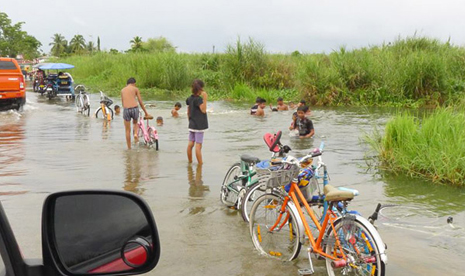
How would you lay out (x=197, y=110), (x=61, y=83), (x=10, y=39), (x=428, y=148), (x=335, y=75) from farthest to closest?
(x=10, y=39), (x=61, y=83), (x=335, y=75), (x=197, y=110), (x=428, y=148)

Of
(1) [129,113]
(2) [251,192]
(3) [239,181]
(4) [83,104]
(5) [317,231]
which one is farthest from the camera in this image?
Answer: (4) [83,104]

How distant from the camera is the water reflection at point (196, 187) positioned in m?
7.53

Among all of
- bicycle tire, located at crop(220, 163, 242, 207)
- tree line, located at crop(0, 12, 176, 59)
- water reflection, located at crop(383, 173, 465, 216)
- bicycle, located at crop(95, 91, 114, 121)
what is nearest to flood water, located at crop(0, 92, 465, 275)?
water reflection, located at crop(383, 173, 465, 216)

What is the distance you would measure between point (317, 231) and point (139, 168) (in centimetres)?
574

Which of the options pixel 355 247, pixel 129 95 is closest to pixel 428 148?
pixel 355 247

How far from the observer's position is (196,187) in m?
8.84

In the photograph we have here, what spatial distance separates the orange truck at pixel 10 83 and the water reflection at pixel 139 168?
10.8 metres

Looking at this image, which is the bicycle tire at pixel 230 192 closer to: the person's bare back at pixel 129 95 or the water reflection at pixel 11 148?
the water reflection at pixel 11 148

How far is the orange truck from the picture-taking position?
21.0m

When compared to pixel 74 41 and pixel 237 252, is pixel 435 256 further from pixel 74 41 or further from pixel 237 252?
pixel 74 41

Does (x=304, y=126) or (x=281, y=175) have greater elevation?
(x=281, y=175)

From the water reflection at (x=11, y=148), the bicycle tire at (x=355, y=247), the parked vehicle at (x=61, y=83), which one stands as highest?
the parked vehicle at (x=61, y=83)

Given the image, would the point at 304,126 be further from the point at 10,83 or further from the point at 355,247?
the point at 10,83

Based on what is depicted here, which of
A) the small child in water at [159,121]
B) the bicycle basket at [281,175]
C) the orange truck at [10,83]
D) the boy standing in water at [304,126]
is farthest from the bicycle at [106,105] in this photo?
the bicycle basket at [281,175]
